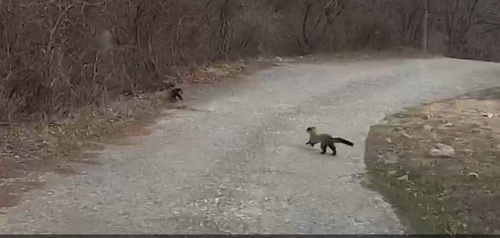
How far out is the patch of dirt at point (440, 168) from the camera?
6.48 metres

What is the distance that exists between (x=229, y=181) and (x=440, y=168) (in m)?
2.53

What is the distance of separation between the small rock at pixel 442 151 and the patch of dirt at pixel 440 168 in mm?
34

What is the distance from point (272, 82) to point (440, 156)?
906 centimetres

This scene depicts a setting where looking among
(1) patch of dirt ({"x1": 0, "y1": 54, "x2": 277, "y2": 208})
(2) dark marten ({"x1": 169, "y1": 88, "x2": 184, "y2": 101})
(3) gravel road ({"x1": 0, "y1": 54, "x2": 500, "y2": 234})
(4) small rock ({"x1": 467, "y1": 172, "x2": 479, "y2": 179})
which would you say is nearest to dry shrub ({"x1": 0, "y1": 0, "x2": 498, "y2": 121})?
(1) patch of dirt ({"x1": 0, "y1": 54, "x2": 277, "y2": 208})

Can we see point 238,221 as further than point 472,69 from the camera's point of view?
No

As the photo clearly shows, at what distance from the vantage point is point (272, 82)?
703 inches

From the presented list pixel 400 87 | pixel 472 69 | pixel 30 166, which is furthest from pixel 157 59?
pixel 472 69

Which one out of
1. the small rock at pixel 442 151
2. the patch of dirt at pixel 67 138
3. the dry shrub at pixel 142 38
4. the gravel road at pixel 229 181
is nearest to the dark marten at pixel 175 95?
the patch of dirt at pixel 67 138

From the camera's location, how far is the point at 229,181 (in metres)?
7.82

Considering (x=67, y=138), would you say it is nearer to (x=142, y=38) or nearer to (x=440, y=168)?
(x=440, y=168)

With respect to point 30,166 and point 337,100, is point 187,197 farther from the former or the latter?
point 337,100

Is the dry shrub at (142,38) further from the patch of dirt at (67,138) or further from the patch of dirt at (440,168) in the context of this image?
the patch of dirt at (440,168)

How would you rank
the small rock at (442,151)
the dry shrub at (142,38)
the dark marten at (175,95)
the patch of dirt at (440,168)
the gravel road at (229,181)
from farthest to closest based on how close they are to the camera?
the dark marten at (175,95) → the dry shrub at (142,38) → the small rock at (442,151) → the patch of dirt at (440,168) → the gravel road at (229,181)

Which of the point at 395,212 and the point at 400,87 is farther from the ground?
the point at 395,212
